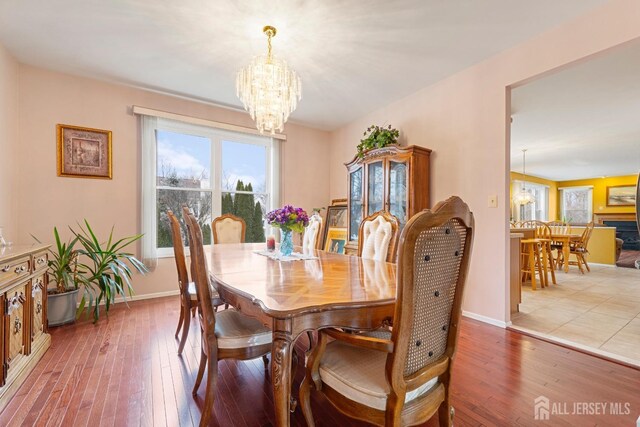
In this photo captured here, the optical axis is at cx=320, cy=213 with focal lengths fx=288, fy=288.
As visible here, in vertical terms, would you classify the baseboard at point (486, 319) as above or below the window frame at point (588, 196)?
below

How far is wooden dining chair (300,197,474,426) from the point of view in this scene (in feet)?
2.87

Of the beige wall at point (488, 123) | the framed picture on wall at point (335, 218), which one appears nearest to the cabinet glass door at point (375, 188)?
the beige wall at point (488, 123)

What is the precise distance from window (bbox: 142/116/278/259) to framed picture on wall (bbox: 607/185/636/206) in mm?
10858

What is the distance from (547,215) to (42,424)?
1250 cm

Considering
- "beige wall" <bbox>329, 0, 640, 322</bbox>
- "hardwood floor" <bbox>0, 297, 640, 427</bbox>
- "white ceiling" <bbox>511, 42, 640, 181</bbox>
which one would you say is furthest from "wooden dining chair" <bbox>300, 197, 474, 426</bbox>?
"white ceiling" <bbox>511, 42, 640, 181</bbox>

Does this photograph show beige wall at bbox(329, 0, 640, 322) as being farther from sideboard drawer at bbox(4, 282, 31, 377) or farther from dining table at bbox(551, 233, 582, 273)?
sideboard drawer at bbox(4, 282, 31, 377)

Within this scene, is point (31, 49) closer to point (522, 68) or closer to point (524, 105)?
point (522, 68)

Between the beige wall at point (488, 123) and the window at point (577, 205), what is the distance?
29.5ft

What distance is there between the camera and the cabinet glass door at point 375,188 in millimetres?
3553

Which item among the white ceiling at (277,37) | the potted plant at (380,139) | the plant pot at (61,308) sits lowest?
the plant pot at (61,308)

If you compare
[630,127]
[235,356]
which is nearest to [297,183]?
[235,356]

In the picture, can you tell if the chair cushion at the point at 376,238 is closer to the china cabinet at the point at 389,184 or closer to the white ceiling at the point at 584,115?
the china cabinet at the point at 389,184

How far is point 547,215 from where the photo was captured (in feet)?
32.4

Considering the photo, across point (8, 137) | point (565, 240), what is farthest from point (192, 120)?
point (565, 240)
